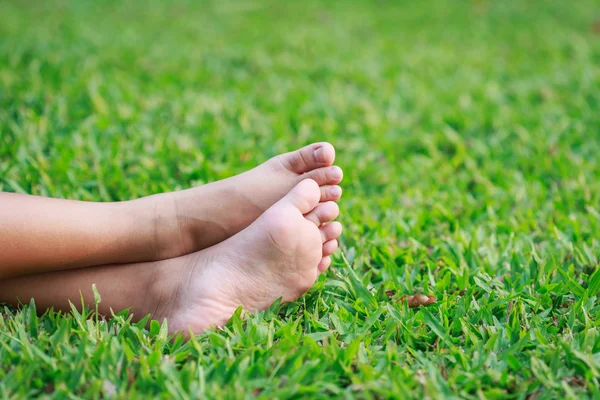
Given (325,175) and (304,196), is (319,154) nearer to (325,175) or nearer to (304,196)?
(325,175)

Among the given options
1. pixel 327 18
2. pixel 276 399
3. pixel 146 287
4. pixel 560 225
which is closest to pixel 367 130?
pixel 560 225

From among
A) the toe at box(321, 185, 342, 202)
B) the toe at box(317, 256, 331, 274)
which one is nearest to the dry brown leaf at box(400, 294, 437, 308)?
the toe at box(317, 256, 331, 274)

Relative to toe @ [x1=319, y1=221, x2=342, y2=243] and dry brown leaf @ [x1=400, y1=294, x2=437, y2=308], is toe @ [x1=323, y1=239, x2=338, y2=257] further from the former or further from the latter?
dry brown leaf @ [x1=400, y1=294, x2=437, y2=308]

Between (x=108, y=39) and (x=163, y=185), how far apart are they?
2705 millimetres

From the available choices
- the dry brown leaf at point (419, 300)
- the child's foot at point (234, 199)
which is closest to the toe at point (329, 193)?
the child's foot at point (234, 199)

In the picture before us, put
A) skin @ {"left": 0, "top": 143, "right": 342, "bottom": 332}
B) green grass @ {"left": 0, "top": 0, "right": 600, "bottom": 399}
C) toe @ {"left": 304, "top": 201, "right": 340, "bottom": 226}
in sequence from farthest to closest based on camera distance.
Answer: toe @ {"left": 304, "top": 201, "right": 340, "bottom": 226} < skin @ {"left": 0, "top": 143, "right": 342, "bottom": 332} < green grass @ {"left": 0, "top": 0, "right": 600, "bottom": 399}

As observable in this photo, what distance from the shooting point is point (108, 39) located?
4434 millimetres

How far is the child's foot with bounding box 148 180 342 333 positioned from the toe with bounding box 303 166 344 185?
3.7 inches

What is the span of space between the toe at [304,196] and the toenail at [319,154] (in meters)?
0.12

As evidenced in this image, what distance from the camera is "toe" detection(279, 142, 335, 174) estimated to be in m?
1.62

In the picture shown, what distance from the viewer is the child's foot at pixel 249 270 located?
4.64 feet

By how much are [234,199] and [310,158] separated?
0.81ft

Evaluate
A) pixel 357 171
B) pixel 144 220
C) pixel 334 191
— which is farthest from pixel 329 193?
pixel 357 171

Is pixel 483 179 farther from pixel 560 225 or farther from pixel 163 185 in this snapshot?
pixel 163 185
